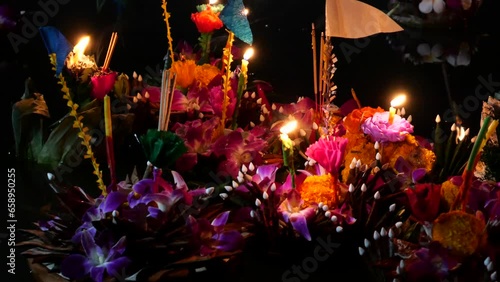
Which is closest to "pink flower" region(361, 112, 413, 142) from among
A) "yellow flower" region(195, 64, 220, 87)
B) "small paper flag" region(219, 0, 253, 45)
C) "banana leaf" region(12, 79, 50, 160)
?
"small paper flag" region(219, 0, 253, 45)

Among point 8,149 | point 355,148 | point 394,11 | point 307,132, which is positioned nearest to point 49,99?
point 8,149

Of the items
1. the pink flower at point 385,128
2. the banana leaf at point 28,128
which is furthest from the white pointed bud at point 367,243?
the banana leaf at point 28,128

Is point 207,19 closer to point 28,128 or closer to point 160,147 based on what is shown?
point 28,128

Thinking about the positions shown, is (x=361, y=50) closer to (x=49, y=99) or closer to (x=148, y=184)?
(x=49, y=99)

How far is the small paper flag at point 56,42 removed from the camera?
3.22 ft

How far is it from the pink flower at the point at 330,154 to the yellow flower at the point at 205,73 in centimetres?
43

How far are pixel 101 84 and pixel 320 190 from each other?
1.72 ft

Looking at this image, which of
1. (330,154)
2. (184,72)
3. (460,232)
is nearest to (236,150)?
(330,154)

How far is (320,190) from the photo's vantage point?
3.34 feet

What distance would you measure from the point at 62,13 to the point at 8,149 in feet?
2.86

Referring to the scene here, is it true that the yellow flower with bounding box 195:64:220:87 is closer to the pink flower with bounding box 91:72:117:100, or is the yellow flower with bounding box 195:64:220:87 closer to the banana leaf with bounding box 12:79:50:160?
the pink flower with bounding box 91:72:117:100

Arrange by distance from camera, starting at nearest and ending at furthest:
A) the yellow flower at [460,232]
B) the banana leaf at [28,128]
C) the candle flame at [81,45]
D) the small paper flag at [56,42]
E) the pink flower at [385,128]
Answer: the yellow flower at [460,232], the small paper flag at [56,42], the pink flower at [385,128], the candle flame at [81,45], the banana leaf at [28,128]

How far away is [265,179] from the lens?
3.40 ft

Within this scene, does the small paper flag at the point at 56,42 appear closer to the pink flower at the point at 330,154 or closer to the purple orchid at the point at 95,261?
the purple orchid at the point at 95,261
